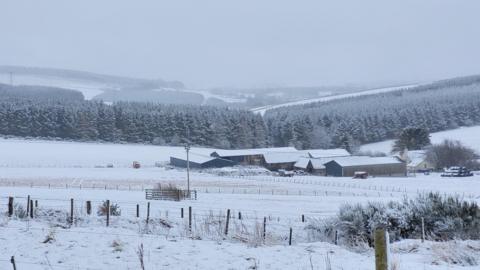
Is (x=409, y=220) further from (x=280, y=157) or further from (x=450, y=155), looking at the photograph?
(x=280, y=157)

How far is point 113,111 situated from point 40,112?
1904cm

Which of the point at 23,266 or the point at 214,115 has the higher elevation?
the point at 214,115

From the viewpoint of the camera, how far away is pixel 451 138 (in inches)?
4993

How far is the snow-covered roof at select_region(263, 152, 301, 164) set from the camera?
10956cm

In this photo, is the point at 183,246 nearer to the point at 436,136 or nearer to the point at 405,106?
the point at 436,136

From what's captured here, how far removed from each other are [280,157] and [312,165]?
9.37 metres

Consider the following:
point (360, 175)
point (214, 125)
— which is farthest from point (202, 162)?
point (214, 125)

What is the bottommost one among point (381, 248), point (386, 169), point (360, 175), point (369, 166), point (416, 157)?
point (360, 175)

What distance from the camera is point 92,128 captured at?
466 ft

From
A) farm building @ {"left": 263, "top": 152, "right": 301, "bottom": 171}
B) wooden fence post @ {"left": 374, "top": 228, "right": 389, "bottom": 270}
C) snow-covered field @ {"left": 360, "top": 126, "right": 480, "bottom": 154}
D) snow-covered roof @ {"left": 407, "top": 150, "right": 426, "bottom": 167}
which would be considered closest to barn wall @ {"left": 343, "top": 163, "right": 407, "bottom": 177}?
snow-covered roof @ {"left": 407, "top": 150, "right": 426, "bottom": 167}

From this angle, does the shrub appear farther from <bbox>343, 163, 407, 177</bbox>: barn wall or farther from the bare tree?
the bare tree

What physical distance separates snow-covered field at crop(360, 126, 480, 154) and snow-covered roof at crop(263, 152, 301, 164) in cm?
2991

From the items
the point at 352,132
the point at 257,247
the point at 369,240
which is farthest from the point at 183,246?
the point at 352,132

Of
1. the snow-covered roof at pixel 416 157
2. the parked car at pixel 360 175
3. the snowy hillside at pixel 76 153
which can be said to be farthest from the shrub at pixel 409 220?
the snow-covered roof at pixel 416 157
